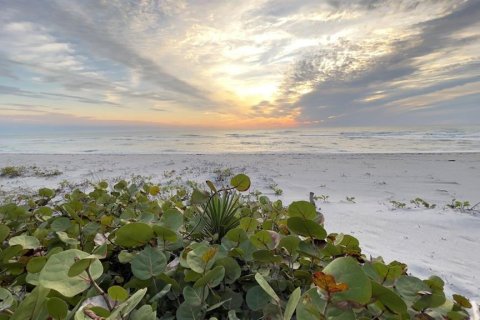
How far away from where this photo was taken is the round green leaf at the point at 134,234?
797 millimetres

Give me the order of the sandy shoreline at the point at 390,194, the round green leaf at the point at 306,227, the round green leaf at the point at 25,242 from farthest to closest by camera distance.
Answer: the sandy shoreline at the point at 390,194, the round green leaf at the point at 25,242, the round green leaf at the point at 306,227

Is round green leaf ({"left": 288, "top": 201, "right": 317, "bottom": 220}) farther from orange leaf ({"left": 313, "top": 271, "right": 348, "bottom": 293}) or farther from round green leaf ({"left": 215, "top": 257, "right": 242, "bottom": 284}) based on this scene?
orange leaf ({"left": 313, "top": 271, "right": 348, "bottom": 293})

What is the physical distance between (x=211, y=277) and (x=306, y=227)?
10.4 inches

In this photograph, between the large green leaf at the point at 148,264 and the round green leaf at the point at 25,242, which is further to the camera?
the round green leaf at the point at 25,242

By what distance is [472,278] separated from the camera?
3027mm

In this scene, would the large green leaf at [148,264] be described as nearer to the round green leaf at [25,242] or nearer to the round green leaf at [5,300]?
the round green leaf at [5,300]

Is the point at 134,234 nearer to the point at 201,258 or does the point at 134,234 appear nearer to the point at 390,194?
the point at 201,258

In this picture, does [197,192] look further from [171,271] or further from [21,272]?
[21,272]

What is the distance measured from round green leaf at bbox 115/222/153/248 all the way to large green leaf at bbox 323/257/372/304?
468 millimetres

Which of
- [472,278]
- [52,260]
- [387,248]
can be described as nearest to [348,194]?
[387,248]

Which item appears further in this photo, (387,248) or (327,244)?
(387,248)

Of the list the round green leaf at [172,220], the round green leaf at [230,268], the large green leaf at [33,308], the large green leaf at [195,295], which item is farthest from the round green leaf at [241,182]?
the large green leaf at [33,308]

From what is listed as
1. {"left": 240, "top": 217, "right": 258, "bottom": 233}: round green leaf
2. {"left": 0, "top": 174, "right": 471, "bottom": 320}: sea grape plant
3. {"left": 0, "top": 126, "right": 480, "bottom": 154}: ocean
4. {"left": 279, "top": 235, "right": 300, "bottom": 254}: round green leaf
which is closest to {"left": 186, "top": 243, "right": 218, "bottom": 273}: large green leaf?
{"left": 0, "top": 174, "right": 471, "bottom": 320}: sea grape plant

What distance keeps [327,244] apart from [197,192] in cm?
47
